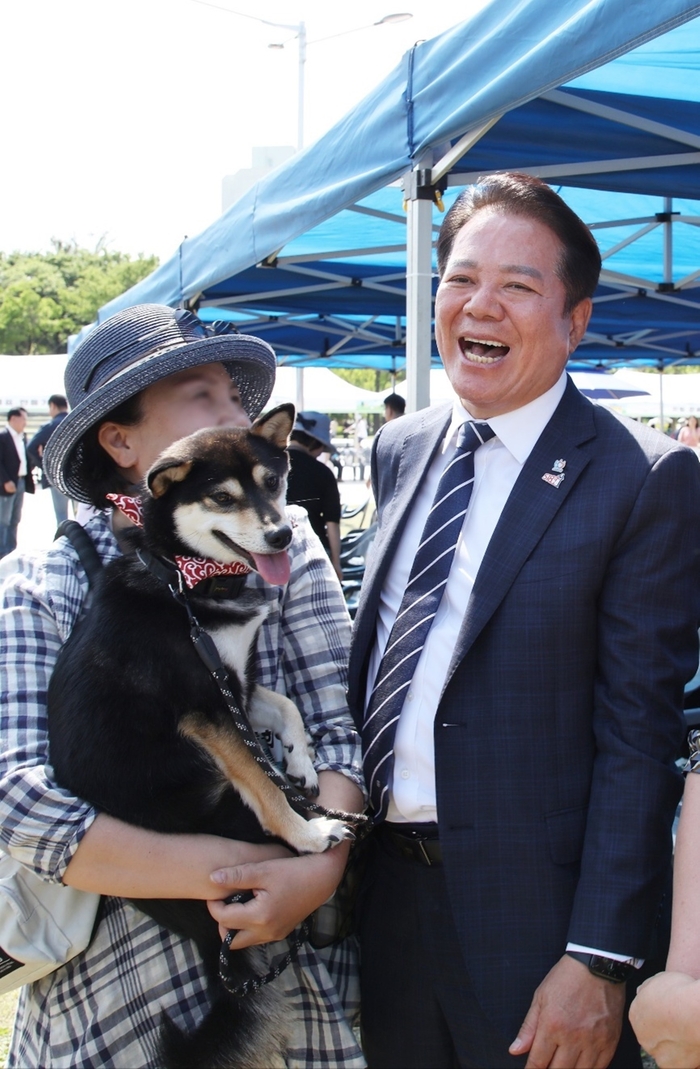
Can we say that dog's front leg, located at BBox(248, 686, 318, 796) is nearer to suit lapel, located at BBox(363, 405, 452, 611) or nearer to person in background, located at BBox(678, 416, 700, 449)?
suit lapel, located at BBox(363, 405, 452, 611)

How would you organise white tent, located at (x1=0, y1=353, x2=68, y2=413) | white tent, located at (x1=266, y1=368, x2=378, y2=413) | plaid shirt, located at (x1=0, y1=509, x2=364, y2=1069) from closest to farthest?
plaid shirt, located at (x1=0, y1=509, x2=364, y2=1069)
white tent, located at (x1=0, y1=353, x2=68, y2=413)
white tent, located at (x1=266, y1=368, x2=378, y2=413)

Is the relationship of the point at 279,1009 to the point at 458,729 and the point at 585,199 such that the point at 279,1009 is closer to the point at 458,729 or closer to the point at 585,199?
the point at 458,729

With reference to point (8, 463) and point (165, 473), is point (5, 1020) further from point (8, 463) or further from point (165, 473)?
point (8, 463)

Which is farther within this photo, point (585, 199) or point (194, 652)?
point (585, 199)

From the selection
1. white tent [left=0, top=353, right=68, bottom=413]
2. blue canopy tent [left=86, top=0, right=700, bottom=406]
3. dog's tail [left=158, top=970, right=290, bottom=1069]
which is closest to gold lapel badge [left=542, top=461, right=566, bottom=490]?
dog's tail [left=158, top=970, right=290, bottom=1069]

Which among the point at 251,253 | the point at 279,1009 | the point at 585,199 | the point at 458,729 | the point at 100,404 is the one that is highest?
the point at 585,199

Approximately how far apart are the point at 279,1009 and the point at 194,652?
75 centimetres

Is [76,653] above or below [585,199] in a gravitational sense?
below

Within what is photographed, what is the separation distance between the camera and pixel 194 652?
1.82 metres

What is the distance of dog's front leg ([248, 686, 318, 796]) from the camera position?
1.91m

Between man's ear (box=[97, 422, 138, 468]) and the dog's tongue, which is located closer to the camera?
the dog's tongue

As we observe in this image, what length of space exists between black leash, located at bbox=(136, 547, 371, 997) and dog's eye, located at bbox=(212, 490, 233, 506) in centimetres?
18

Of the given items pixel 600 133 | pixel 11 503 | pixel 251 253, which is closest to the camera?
pixel 600 133

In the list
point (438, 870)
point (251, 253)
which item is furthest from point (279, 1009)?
point (251, 253)
